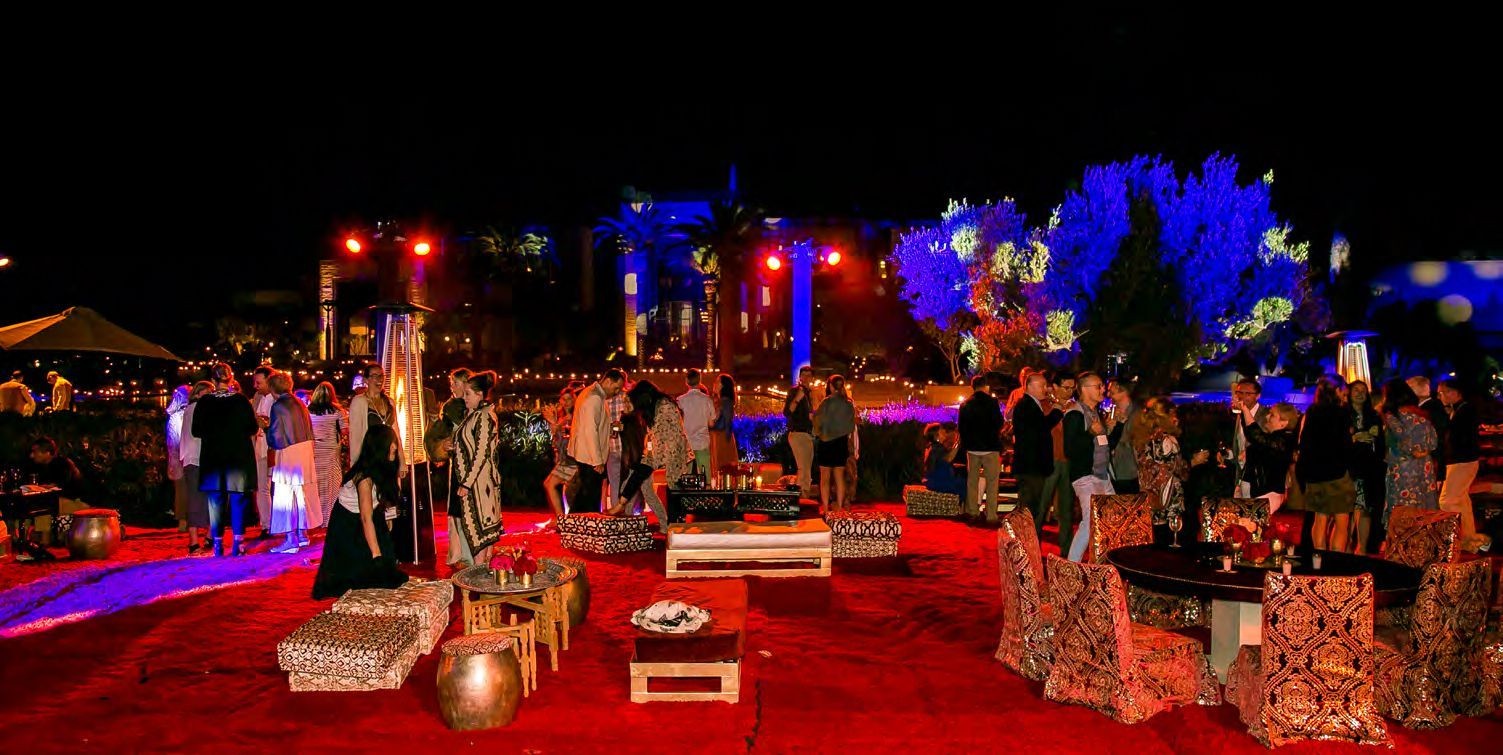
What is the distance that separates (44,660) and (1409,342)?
43443mm

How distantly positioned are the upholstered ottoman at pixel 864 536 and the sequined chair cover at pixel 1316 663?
530 centimetres

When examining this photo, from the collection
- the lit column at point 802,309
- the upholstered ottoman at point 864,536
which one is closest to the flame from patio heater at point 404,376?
the upholstered ottoman at point 864,536

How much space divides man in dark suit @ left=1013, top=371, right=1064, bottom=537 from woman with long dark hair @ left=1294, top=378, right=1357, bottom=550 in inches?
87.4

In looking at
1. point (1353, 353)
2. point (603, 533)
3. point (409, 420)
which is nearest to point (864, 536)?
point (603, 533)

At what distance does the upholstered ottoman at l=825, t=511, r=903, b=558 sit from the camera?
10938 millimetres

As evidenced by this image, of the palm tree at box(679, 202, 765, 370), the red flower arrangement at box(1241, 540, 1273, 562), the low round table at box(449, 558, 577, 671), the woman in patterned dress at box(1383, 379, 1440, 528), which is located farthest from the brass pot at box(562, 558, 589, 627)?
the palm tree at box(679, 202, 765, 370)

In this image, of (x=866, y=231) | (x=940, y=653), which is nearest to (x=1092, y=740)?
(x=940, y=653)

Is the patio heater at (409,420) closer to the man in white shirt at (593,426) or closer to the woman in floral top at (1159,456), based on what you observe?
the man in white shirt at (593,426)

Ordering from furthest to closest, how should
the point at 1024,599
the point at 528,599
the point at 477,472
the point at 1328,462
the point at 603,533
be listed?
1. the point at 603,533
2. the point at 1328,462
3. the point at 477,472
4. the point at 528,599
5. the point at 1024,599

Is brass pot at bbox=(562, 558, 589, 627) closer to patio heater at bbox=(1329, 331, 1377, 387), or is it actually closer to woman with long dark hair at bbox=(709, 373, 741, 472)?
woman with long dark hair at bbox=(709, 373, 741, 472)

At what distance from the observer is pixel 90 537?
10.8 meters

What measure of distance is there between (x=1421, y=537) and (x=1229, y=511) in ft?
4.28

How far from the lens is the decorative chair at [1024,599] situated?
6.68m

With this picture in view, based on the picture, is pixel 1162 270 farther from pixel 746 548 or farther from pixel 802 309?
pixel 746 548
